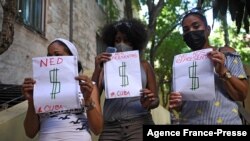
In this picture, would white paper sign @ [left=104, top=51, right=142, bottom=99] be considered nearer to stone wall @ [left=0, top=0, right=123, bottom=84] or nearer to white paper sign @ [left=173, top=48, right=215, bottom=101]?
white paper sign @ [left=173, top=48, right=215, bottom=101]

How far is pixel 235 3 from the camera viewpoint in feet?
16.4

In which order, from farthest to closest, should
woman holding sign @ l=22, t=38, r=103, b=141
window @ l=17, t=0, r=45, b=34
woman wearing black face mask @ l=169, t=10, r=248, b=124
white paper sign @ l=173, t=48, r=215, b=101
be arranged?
window @ l=17, t=0, r=45, b=34
woman holding sign @ l=22, t=38, r=103, b=141
white paper sign @ l=173, t=48, r=215, b=101
woman wearing black face mask @ l=169, t=10, r=248, b=124

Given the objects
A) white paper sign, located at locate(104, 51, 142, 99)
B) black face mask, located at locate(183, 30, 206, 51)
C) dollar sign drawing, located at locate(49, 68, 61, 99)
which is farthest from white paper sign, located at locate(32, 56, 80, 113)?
→ black face mask, located at locate(183, 30, 206, 51)

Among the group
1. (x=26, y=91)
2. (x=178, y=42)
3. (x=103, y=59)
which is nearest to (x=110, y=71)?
(x=103, y=59)

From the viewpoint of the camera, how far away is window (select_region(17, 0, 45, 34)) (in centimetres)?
874

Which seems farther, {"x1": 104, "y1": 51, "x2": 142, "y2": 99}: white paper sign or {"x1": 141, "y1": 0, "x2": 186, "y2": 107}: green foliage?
{"x1": 141, "y1": 0, "x2": 186, "y2": 107}: green foliage

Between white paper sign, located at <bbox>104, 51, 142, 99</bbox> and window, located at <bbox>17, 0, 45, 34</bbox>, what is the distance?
5.45 m

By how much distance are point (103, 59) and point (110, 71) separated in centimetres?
11

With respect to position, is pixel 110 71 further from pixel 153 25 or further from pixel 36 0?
pixel 153 25

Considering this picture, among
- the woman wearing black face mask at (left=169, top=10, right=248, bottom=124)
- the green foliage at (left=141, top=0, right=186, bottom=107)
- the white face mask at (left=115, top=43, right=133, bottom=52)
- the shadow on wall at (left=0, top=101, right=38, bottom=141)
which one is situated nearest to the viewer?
the woman wearing black face mask at (left=169, top=10, right=248, bottom=124)

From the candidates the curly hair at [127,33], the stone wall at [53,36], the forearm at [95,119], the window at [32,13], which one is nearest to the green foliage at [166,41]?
the stone wall at [53,36]

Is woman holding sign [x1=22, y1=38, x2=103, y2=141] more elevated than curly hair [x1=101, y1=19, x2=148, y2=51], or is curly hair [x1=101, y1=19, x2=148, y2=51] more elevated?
curly hair [x1=101, y1=19, x2=148, y2=51]

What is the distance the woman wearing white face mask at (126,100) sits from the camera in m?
3.35

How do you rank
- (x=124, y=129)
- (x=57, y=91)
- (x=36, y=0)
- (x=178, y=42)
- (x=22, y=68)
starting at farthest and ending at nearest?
(x=178, y=42) → (x=36, y=0) → (x=22, y=68) → (x=124, y=129) → (x=57, y=91)
